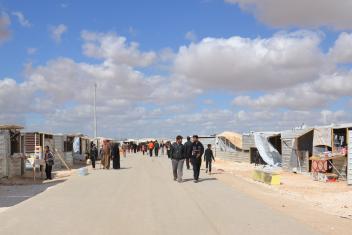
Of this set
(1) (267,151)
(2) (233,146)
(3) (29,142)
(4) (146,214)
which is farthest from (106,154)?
(2) (233,146)

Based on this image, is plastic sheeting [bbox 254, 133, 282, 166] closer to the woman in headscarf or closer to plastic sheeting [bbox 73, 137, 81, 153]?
the woman in headscarf

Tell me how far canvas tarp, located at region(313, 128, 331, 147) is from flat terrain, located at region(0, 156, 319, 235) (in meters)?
11.9

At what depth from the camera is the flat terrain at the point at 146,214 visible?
9398 millimetres

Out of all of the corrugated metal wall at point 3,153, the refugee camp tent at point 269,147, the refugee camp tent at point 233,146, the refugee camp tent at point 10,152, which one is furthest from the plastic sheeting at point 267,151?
the corrugated metal wall at point 3,153

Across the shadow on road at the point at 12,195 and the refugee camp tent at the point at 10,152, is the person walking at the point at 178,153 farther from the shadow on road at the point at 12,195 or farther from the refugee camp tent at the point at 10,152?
the refugee camp tent at the point at 10,152

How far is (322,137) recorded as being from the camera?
27547 millimetres

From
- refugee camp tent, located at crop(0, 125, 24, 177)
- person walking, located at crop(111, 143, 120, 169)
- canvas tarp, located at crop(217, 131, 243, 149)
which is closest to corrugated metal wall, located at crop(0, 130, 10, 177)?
refugee camp tent, located at crop(0, 125, 24, 177)

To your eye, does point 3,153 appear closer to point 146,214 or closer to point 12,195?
point 12,195

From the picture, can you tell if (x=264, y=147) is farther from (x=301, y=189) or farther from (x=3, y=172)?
(x=3, y=172)

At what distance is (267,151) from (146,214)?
2702cm

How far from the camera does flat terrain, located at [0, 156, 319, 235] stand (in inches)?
370

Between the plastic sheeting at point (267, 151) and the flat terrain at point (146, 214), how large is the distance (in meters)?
20.2

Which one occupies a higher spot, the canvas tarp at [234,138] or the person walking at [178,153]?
the canvas tarp at [234,138]

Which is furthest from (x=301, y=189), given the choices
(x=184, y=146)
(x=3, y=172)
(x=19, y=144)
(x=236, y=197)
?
(x=19, y=144)
